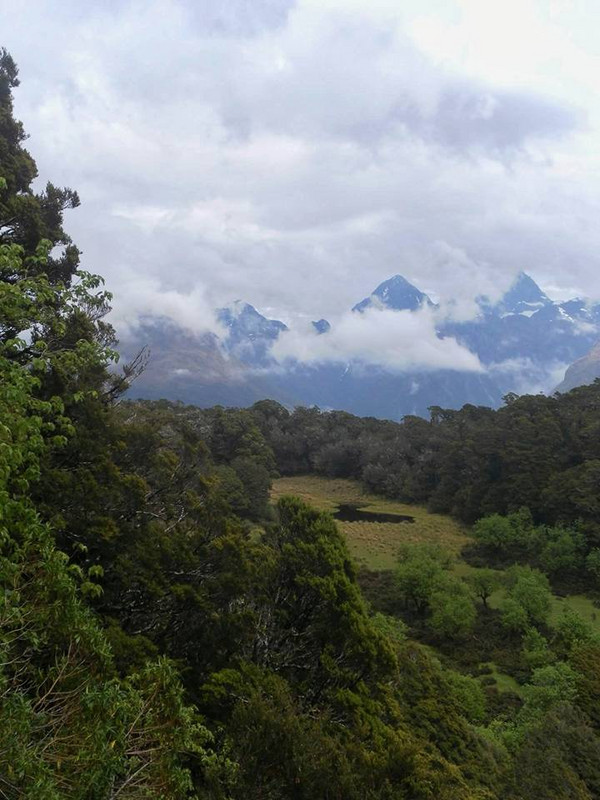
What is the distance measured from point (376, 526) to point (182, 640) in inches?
1533

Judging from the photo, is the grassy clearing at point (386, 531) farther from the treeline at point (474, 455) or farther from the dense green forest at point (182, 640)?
the dense green forest at point (182, 640)

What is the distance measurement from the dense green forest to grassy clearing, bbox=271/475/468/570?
12.0 meters

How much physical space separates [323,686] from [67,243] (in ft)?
38.4

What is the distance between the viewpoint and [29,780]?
143 inches

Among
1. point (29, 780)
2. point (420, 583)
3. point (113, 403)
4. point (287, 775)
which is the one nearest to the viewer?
point (29, 780)

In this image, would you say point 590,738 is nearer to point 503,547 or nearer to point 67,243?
point 67,243

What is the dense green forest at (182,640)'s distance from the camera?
4641 millimetres

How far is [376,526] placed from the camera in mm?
47312

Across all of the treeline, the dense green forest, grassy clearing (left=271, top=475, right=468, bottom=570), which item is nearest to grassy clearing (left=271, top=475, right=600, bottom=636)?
grassy clearing (left=271, top=475, right=468, bottom=570)

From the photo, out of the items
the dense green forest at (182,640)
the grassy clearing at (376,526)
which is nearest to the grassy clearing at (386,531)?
the grassy clearing at (376,526)

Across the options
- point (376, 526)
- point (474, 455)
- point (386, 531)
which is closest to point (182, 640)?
point (386, 531)

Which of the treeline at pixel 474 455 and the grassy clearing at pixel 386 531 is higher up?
the treeline at pixel 474 455

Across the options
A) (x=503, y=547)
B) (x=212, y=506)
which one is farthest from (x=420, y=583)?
(x=212, y=506)

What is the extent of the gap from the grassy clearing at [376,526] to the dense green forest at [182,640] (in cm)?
1200
